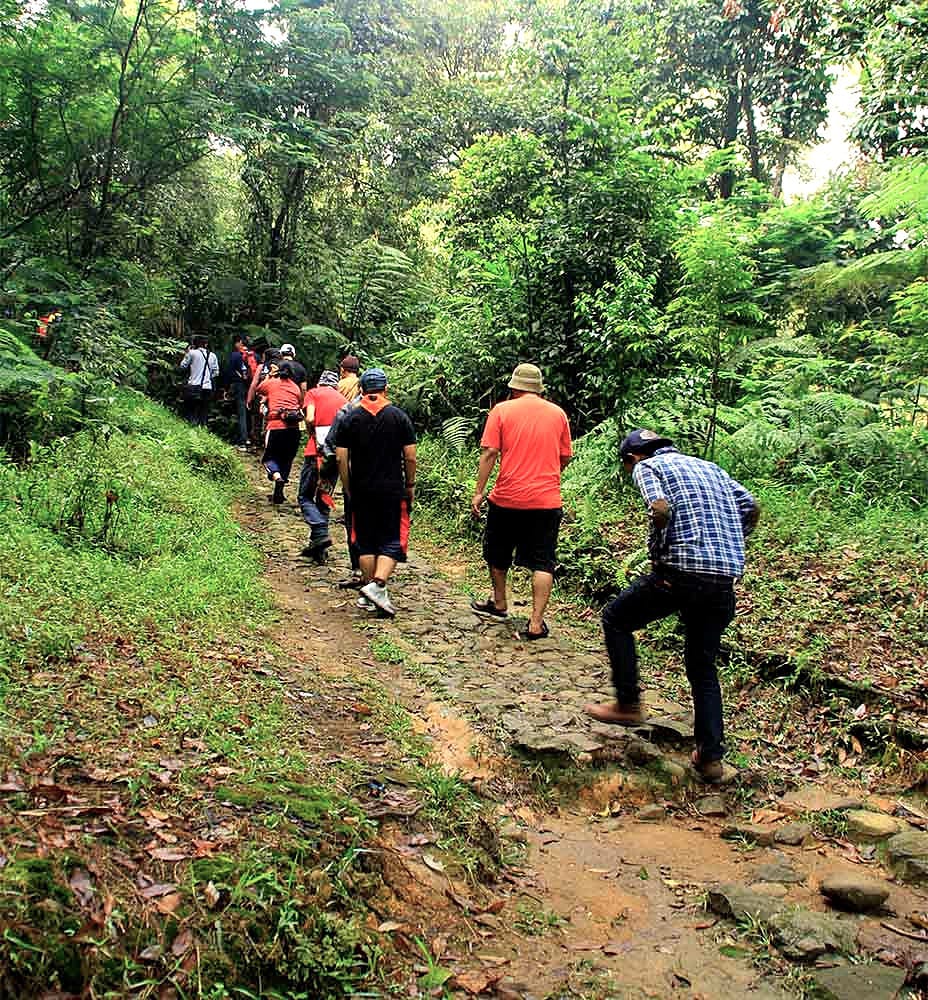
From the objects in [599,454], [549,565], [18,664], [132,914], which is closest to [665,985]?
[132,914]

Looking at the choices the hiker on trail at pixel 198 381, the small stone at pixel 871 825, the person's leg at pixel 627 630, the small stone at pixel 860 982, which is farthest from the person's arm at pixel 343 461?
the hiker on trail at pixel 198 381

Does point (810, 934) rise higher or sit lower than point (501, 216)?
lower

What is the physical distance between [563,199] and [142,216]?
33.6ft

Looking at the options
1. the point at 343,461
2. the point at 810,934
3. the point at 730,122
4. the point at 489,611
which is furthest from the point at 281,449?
the point at 730,122

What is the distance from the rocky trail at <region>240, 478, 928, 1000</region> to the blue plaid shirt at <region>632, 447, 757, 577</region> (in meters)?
1.23

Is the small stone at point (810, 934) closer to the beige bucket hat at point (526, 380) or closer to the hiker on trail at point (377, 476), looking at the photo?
the hiker on trail at point (377, 476)

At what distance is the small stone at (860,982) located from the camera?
279 cm

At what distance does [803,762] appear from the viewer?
16.5 ft

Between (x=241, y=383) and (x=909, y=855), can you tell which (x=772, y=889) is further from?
→ (x=241, y=383)

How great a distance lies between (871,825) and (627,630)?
1719 mm

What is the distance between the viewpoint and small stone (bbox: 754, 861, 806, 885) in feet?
12.3

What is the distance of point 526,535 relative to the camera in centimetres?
696

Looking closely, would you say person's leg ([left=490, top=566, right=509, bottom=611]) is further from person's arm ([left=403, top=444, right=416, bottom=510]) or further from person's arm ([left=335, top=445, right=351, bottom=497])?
person's arm ([left=335, top=445, right=351, bottom=497])

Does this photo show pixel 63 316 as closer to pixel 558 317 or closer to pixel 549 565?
pixel 558 317
